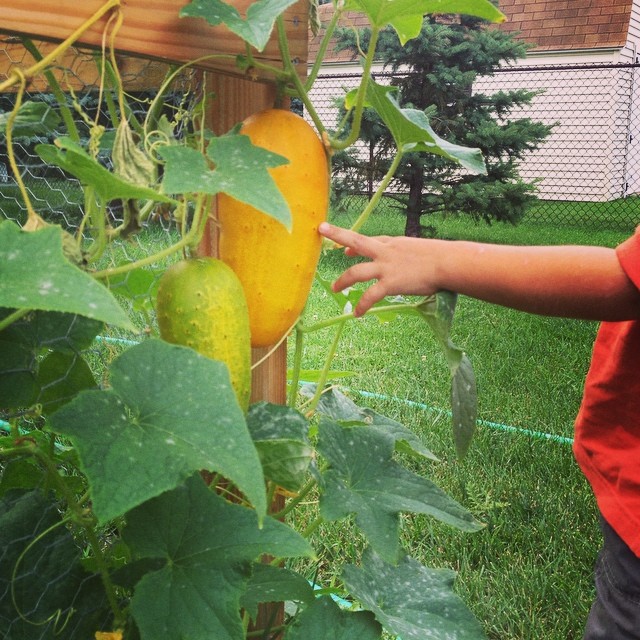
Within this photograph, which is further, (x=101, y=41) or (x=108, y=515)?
(x=101, y=41)

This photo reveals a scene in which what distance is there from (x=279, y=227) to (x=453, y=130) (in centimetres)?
539

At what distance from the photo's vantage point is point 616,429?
1086mm

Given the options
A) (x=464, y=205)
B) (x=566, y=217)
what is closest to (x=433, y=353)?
(x=464, y=205)

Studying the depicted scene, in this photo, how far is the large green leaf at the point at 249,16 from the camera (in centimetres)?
53

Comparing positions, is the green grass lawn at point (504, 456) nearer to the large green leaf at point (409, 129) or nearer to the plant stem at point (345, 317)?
the plant stem at point (345, 317)

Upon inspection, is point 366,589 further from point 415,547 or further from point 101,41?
point 415,547

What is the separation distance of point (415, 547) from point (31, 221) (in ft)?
4.04

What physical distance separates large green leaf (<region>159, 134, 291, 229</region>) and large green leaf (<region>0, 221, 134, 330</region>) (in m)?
0.09

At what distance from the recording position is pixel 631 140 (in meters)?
8.59

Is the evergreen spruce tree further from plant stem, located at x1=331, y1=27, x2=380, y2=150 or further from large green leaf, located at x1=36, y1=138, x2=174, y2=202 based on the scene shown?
large green leaf, located at x1=36, y1=138, x2=174, y2=202

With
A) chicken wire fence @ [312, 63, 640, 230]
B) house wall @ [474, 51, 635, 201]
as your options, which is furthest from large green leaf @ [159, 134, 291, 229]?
house wall @ [474, 51, 635, 201]

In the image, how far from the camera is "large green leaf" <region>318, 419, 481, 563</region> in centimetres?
64

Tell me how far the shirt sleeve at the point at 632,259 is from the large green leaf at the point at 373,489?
1.15ft

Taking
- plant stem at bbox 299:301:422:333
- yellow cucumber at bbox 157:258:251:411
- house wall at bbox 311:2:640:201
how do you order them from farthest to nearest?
house wall at bbox 311:2:640:201, plant stem at bbox 299:301:422:333, yellow cucumber at bbox 157:258:251:411
